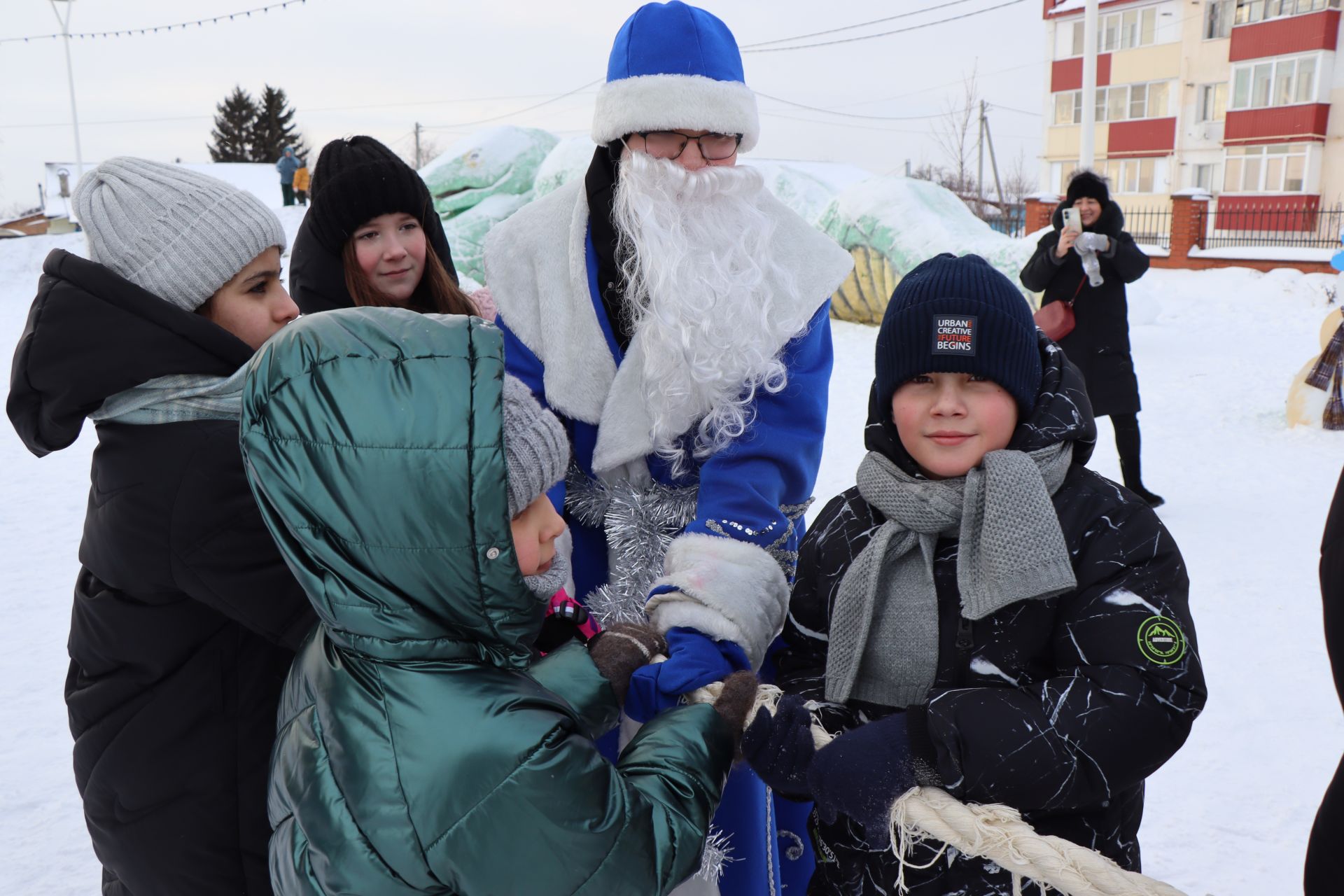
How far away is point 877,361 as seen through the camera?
1563 mm

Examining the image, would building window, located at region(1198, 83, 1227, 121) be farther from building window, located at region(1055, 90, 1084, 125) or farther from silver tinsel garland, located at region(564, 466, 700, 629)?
silver tinsel garland, located at region(564, 466, 700, 629)

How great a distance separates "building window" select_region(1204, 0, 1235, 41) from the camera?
25.6 metres

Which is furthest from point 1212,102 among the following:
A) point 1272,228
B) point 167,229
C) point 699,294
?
point 167,229

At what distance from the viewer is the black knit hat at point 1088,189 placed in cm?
533

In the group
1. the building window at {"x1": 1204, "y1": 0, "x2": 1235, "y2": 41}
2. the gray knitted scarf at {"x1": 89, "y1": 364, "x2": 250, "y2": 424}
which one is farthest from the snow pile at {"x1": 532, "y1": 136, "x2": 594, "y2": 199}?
the building window at {"x1": 1204, "y1": 0, "x2": 1235, "y2": 41}

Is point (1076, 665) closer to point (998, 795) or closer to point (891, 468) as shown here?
point (998, 795)

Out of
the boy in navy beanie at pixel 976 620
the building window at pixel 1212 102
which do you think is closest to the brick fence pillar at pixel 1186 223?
the building window at pixel 1212 102

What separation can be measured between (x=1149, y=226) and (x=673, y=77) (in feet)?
85.0

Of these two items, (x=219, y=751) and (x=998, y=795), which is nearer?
(x=998, y=795)

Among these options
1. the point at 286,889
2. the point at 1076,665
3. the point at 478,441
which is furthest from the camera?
the point at 1076,665

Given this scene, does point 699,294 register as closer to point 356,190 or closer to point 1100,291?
point 356,190

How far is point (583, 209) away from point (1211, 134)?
2911 centimetres

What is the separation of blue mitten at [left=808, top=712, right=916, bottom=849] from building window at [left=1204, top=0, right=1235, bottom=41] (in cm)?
3012

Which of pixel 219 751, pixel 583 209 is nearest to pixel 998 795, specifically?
pixel 219 751
